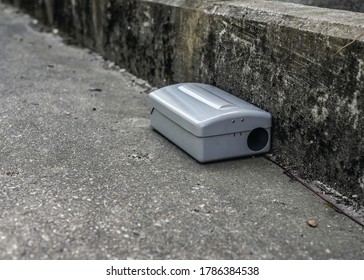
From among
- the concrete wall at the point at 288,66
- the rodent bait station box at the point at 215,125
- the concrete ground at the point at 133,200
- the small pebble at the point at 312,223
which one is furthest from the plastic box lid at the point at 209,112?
the small pebble at the point at 312,223

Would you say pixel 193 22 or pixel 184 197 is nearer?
pixel 184 197

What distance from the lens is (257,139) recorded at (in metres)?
3.91

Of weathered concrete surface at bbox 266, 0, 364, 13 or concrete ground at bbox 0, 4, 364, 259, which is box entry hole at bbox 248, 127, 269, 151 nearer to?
concrete ground at bbox 0, 4, 364, 259

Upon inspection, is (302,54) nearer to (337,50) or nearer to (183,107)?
(337,50)

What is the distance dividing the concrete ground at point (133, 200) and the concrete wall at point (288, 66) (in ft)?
0.88

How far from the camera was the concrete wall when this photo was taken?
3100 mm

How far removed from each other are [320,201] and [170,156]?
1162 mm

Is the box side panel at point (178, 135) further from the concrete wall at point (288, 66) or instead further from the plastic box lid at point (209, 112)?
the concrete wall at point (288, 66)

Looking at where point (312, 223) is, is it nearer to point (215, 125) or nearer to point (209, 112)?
point (215, 125)

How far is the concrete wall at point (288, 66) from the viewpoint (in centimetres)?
310

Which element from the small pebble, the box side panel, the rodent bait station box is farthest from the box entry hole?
the small pebble

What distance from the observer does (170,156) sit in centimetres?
389

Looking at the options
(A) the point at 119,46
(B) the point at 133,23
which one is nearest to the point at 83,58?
(A) the point at 119,46

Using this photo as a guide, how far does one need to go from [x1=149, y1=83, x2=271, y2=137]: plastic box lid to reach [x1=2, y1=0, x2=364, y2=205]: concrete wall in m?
0.16
